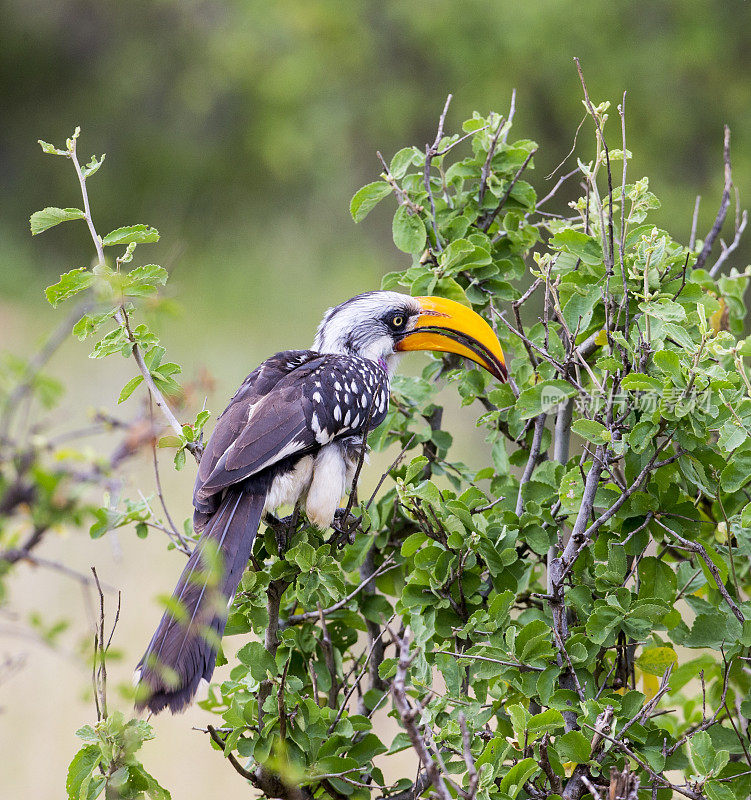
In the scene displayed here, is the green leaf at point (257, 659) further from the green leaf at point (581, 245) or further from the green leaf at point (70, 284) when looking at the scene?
the green leaf at point (581, 245)

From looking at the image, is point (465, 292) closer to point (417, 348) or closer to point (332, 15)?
point (417, 348)

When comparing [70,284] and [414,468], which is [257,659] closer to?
[414,468]

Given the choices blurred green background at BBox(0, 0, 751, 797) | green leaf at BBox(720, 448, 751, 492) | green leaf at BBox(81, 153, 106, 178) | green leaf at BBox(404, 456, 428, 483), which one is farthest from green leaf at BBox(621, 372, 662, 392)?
blurred green background at BBox(0, 0, 751, 797)

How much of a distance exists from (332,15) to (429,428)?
568cm

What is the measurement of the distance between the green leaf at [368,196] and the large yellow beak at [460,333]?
226 millimetres

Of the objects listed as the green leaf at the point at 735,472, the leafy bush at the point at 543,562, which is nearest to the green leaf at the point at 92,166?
the leafy bush at the point at 543,562

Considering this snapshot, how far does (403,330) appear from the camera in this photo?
2.22m

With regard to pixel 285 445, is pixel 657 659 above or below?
below

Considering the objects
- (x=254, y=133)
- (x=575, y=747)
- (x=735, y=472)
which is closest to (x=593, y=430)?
(x=735, y=472)

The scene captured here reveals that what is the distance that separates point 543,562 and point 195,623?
72 cm

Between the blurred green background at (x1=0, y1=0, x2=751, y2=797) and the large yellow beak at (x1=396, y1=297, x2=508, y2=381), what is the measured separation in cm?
221

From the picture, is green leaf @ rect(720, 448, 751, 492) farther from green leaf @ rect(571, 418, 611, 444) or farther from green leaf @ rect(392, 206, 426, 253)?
green leaf @ rect(392, 206, 426, 253)

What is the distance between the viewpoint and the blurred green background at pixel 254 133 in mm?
4879

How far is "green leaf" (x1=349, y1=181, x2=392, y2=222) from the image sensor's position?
1874 millimetres
